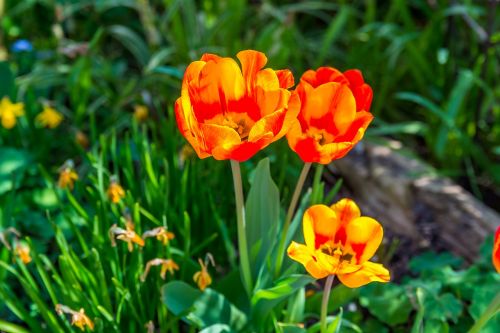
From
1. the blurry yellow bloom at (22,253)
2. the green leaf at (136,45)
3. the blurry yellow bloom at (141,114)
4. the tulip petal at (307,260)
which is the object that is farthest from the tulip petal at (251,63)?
the green leaf at (136,45)

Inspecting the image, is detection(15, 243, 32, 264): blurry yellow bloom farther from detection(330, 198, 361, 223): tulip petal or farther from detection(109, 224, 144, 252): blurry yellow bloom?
detection(330, 198, 361, 223): tulip petal

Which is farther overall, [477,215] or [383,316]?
[477,215]

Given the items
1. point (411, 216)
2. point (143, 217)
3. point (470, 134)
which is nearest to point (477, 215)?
point (411, 216)

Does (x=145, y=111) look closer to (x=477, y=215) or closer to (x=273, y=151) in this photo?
(x=273, y=151)

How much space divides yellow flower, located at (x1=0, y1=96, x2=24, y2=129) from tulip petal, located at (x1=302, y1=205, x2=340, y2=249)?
1.12 meters

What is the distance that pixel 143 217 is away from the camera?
1.45 meters

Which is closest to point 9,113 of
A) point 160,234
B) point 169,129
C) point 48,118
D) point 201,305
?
point 48,118

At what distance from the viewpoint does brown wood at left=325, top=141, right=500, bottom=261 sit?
181 centimetres

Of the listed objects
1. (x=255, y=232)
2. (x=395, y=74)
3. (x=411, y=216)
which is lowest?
(x=411, y=216)

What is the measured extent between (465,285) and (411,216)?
456 millimetres

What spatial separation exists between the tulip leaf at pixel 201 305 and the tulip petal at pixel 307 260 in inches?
12.5

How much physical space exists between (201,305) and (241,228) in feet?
Answer: 0.65

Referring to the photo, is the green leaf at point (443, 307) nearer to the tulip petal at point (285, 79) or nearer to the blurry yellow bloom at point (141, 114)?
the tulip petal at point (285, 79)

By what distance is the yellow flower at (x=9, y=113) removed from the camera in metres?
1.83
